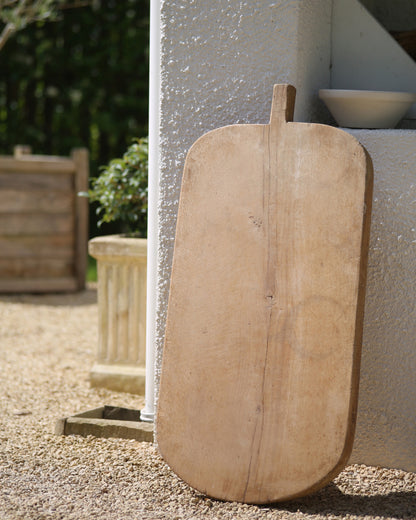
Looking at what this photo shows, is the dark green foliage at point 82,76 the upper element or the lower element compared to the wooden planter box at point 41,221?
upper

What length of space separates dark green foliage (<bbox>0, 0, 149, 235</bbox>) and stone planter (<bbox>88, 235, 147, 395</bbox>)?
612cm

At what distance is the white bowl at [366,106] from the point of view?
263 centimetres

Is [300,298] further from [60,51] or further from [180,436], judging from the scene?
[60,51]

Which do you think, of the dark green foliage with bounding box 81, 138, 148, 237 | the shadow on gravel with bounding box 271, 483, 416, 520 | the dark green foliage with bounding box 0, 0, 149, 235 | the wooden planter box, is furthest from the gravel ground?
the dark green foliage with bounding box 0, 0, 149, 235

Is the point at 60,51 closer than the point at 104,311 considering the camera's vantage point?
No

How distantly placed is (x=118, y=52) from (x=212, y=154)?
7845 mm

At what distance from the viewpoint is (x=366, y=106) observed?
8.70ft

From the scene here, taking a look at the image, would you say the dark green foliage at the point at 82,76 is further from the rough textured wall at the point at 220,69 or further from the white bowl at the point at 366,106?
the white bowl at the point at 366,106

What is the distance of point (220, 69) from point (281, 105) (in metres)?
0.38

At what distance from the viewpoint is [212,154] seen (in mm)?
2492

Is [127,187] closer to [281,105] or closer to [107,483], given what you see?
A: [281,105]

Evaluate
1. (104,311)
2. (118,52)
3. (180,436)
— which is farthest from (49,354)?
(118,52)

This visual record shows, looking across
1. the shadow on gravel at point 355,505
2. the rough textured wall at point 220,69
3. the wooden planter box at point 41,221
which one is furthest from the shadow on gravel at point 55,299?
the shadow on gravel at point 355,505

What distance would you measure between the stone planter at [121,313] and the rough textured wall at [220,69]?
1.03 meters
